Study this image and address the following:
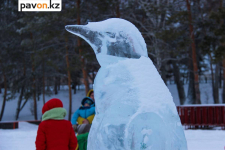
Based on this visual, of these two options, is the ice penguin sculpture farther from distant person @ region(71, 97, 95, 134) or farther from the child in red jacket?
distant person @ region(71, 97, 95, 134)

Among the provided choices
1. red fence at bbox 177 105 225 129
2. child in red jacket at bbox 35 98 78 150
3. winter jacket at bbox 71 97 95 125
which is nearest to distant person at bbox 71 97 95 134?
winter jacket at bbox 71 97 95 125

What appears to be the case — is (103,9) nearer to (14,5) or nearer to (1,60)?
(14,5)

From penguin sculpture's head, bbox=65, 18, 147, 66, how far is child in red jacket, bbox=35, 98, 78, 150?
34.3 inches

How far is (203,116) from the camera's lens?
11078mm

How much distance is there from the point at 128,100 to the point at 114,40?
2.04 ft

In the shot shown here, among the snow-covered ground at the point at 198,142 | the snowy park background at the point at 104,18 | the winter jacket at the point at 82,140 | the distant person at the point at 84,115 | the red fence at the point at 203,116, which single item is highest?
the snowy park background at the point at 104,18

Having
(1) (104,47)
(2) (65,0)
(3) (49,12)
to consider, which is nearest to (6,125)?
(3) (49,12)

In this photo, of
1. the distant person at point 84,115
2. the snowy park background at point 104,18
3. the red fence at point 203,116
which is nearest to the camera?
the distant person at point 84,115

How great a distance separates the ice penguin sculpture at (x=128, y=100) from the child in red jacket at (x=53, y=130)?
0.69 m

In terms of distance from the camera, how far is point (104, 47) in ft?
8.25

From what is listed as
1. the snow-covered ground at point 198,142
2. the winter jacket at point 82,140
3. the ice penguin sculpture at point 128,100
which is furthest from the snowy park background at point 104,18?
the ice penguin sculpture at point 128,100

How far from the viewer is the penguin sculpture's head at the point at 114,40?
2.47 m

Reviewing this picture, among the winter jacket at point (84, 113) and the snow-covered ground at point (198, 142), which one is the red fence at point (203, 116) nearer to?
the snow-covered ground at point (198, 142)

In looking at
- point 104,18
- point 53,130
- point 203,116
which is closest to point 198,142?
point 203,116
